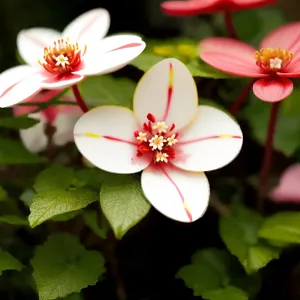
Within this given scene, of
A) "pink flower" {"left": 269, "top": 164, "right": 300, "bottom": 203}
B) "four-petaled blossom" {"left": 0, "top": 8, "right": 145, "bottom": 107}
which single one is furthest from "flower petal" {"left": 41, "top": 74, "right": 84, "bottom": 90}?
"pink flower" {"left": 269, "top": 164, "right": 300, "bottom": 203}

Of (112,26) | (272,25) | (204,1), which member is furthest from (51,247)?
(112,26)

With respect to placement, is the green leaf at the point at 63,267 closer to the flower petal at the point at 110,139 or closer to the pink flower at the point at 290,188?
the flower petal at the point at 110,139

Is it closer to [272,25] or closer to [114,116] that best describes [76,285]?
[114,116]

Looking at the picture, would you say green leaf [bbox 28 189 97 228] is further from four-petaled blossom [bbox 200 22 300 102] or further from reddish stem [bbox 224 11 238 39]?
reddish stem [bbox 224 11 238 39]

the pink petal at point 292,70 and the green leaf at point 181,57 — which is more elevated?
the pink petal at point 292,70

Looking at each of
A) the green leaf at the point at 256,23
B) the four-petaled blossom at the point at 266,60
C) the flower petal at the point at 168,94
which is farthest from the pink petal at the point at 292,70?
the green leaf at the point at 256,23

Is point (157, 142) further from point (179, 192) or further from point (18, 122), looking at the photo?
point (18, 122)
